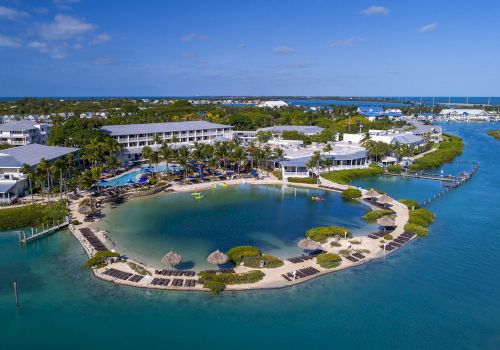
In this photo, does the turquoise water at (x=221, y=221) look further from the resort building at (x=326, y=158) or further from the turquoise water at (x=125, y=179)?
the turquoise water at (x=125, y=179)

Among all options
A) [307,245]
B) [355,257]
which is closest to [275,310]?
[307,245]

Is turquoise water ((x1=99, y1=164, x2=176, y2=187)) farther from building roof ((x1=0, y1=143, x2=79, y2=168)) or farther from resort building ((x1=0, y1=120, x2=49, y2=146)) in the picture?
resort building ((x1=0, y1=120, x2=49, y2=146))

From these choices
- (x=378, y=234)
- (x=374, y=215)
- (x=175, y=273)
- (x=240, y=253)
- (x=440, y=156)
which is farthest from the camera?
(x=440, y=156)

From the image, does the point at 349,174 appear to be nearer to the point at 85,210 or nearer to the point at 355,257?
the point at 355,257

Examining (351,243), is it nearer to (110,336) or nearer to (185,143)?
(110,336)

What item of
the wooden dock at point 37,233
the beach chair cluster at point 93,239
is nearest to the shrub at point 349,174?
the beach chair cluster at point 93,239

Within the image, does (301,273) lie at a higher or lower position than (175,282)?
higher
